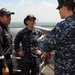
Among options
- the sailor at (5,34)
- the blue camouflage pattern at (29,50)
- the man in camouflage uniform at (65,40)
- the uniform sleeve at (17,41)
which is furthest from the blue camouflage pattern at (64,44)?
the uniform sleeve at (17,41)

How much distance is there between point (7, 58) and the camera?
476 centimetres

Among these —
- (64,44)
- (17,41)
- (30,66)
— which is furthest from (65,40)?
(17,41)

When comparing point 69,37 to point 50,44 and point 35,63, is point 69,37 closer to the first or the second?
point 50,44

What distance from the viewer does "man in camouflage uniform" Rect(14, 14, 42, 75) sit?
18.1ft

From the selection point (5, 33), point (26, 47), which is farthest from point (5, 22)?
point (26, 47)

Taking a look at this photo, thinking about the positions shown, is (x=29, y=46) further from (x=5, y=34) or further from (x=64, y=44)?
(x=64, y=44)

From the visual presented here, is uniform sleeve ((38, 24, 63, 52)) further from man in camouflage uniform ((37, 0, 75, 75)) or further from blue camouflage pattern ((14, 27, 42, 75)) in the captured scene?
blue camouflage pattern ((14, 27, 42, 75))

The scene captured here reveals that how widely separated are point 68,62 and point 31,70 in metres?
2.73

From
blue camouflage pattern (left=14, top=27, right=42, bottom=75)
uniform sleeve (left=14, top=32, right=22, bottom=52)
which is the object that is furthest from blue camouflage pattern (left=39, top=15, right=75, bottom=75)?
uniform sleeve (left=14, top=32, right=22, bottom=52)

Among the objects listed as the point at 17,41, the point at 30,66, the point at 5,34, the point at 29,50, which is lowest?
the point at 30,66

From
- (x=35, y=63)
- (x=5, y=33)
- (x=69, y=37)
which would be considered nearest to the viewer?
(x=69, y=37)

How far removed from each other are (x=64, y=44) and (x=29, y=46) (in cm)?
260

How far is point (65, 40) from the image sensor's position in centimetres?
296

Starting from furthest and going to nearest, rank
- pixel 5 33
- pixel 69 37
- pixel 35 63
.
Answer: pixel 35 63
pixel 5 33
pixel 69 37
